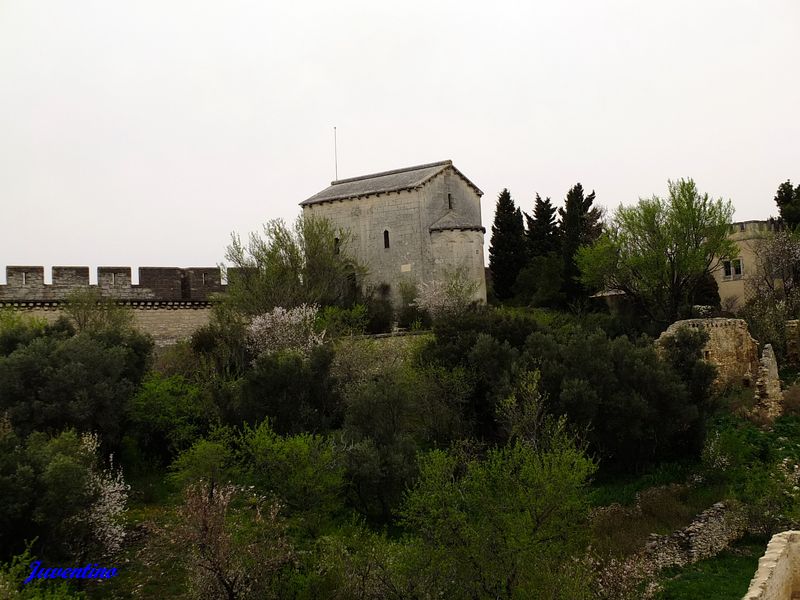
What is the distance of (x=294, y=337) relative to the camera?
22.5 m

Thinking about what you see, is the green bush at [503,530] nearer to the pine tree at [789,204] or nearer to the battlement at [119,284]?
the battlement at [119,284]

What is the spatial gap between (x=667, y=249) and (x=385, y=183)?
12.7 meters

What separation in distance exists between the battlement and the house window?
2438cm

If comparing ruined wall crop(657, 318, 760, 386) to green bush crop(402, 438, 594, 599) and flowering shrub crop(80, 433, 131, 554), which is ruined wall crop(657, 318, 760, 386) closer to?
green bush crop(402, 438, 594, 599)

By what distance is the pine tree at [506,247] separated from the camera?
3616 centimetres

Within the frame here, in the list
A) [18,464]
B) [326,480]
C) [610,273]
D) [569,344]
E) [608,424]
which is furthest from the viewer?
Result: [610,273]

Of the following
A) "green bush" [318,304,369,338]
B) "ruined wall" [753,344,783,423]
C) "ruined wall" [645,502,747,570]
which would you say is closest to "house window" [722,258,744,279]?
"ruined wall" [753,344,783,423]

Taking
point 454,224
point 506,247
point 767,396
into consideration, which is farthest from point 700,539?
point 506,247

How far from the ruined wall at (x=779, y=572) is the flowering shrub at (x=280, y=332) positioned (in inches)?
518

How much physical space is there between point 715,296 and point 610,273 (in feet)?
24.0

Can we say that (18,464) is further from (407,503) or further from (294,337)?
(294,337)

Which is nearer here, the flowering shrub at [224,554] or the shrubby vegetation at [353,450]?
the flowering shrub at [224,554]

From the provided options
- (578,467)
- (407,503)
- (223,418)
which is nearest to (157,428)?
(223,418)

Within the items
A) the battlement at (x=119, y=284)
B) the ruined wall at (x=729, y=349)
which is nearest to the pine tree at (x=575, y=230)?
the ruined wall at (x=729, y=349)
